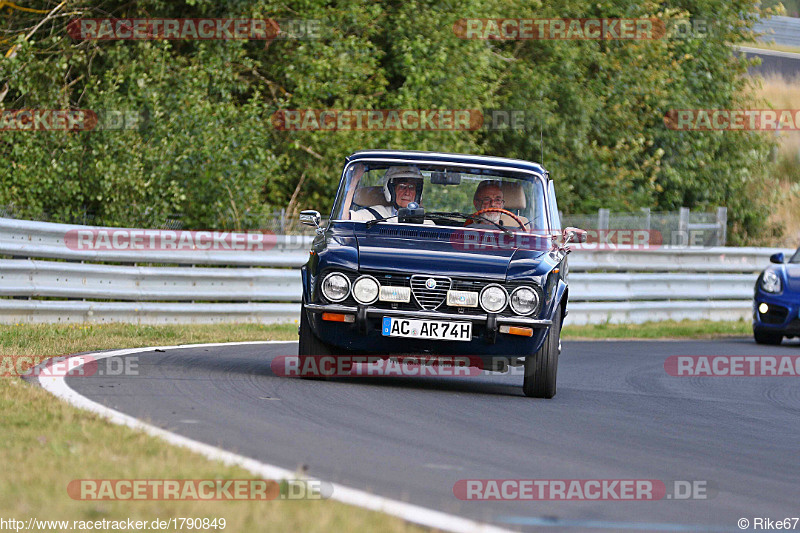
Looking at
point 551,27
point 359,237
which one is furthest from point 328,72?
point 359,237

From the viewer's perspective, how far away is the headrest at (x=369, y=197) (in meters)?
9.50

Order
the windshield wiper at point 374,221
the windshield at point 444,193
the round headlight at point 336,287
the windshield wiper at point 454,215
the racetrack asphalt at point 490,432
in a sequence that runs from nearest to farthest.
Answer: the racetrack asphalt at point 490,432, the round headlight at point 336,287, the windshield wiper at point 374,221, the windshield wiper at point 454,215, the windshield at point 444,193

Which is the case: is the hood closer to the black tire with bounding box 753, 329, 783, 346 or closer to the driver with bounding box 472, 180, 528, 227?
the driver with bounding box 472, 180, 528, 227

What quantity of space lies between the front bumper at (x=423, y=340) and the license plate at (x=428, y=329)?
0.03 meters

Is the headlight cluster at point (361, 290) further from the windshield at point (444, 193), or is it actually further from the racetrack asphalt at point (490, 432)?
the windshield at point (444, 193)

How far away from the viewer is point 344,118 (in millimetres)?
20609

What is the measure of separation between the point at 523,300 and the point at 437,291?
57 centimetres

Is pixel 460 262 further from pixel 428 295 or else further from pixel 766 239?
pixel 766 239

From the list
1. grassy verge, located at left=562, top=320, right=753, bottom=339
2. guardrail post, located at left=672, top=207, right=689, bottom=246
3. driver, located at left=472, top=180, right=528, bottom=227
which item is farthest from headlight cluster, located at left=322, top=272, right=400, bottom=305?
guardrail post, located at left=672, top=207, right=689, bottom=246

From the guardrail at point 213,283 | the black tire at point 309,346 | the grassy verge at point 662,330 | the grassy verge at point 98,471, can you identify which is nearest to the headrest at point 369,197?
the black tire at point 309,346

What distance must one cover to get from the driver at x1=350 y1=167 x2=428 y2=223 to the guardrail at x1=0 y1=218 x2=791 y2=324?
488 cm

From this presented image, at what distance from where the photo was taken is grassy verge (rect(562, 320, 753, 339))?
17500 mm

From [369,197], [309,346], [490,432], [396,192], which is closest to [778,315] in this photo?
[396,192]

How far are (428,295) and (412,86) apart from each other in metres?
13.8
